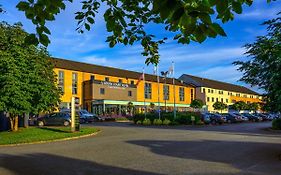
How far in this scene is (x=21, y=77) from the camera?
82.2ft

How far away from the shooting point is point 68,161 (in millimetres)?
13227

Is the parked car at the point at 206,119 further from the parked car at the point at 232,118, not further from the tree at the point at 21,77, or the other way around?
the tree at the point at 21,77

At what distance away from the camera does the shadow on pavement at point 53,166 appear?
1090 centimetres

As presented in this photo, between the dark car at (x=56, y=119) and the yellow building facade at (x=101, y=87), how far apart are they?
26287 millimetres

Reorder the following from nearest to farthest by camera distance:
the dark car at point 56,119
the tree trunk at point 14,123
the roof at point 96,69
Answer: the tree trunk at point 14,123 → the dark car at point 56,119 → the roof at point 96,69

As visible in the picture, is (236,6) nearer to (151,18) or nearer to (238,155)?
(151,18)

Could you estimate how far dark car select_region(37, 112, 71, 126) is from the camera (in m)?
38.9

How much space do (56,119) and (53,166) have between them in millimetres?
27985

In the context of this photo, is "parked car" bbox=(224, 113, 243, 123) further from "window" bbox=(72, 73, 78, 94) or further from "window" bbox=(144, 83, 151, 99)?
"window" bbox=(144, 83, 151, 99)

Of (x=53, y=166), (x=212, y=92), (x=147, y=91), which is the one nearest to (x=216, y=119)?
(x=53, y=166)

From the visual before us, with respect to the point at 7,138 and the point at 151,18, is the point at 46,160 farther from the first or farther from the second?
the point at 7,138

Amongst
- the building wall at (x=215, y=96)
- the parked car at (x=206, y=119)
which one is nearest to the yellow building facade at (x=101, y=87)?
the parked car at (x=206, y=119)

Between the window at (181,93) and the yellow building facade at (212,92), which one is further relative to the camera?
the yellow building facade at (212,92)

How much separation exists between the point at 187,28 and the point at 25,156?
511 inches
